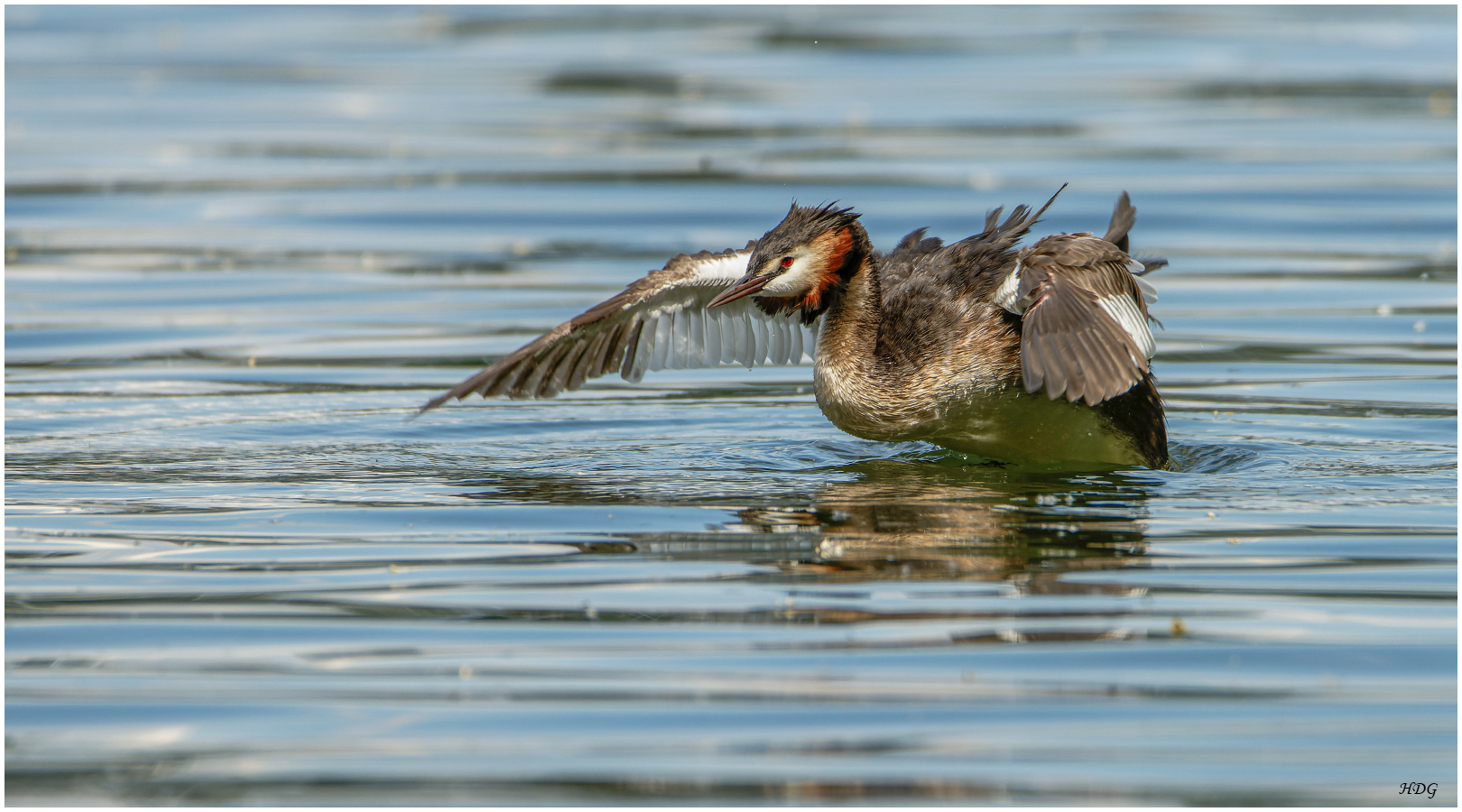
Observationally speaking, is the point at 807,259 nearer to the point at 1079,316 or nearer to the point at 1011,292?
the point at 1011,292

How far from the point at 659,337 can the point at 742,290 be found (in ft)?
4.39

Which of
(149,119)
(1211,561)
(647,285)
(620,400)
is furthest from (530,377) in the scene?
(149,119)

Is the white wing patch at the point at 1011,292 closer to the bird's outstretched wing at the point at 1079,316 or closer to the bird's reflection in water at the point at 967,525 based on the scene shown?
the bird's outstretched wing at the point at 1079,316

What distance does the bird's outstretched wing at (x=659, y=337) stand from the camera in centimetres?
890

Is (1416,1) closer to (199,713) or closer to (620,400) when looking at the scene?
(620,400)

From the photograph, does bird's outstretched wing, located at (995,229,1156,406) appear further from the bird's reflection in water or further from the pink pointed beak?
the pink pointed beak

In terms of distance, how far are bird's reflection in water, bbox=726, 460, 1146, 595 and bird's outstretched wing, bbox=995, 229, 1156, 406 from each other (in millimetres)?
500

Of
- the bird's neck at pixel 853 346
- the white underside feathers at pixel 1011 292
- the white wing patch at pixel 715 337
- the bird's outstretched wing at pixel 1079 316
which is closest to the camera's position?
the bird's outstretched wing at pixel 1079 316

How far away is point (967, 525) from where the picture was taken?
7.34 metres

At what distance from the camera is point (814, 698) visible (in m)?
5.25

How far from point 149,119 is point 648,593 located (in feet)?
49.8

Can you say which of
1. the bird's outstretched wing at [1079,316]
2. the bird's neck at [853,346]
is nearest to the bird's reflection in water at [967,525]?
Answer: the bird's neck at [853,346]

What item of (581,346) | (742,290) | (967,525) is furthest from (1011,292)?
(581,346)

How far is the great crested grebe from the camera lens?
821 centimetres
